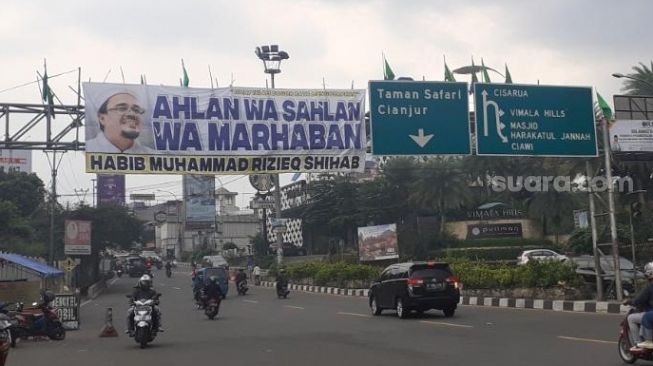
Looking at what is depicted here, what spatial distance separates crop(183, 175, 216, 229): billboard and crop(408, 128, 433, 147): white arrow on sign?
240ft

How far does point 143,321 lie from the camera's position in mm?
14594

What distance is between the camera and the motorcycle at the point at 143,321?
1459cm

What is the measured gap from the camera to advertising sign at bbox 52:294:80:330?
20375 mm

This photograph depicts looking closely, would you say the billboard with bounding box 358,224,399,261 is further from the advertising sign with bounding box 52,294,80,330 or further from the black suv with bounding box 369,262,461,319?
the advertising sign with bounding box 52,294,80,330

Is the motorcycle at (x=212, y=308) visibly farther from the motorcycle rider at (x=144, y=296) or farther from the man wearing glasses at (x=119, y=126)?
the motorcycle rider at (x=144, y=296)

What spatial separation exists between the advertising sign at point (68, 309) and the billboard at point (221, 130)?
370cm

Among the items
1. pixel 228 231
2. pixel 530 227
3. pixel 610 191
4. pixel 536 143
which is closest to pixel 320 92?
pixel 536 143

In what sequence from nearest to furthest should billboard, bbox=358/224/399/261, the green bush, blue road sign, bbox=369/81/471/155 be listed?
blue road sign, bbox=369/81/471/155, the green bush, billboard, bbox=358/224/399/261

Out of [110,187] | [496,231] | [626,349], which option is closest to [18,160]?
[110,187]

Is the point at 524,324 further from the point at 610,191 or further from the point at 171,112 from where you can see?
the point at 171,112

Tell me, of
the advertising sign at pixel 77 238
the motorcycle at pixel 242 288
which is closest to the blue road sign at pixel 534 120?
the motorcycle at pixel 242 288

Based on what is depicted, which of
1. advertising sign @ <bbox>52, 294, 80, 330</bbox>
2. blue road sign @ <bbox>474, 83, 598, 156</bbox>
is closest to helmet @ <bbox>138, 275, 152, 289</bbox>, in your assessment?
advertising sign @ <bbox>52, 294, 80, 330</bbox>

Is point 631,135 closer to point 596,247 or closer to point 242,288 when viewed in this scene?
point 596,247

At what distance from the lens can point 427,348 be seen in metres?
12.9
